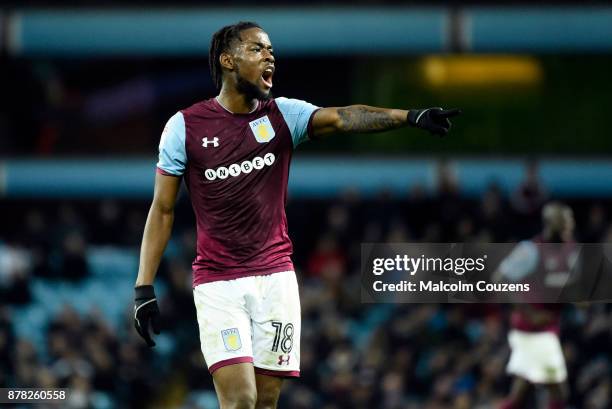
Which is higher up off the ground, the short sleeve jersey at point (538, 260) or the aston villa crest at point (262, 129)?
the aston villa crest at point (262, 129)

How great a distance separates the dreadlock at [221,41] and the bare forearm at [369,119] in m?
0.70

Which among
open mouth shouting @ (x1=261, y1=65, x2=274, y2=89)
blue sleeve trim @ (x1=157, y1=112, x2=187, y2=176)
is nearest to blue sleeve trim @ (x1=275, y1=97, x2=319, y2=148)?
open mouth shouting @ (x1=261, y1=65, x2=274, y2=89)

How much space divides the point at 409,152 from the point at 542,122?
81.4 inches

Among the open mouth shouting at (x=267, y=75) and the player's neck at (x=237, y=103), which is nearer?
the open mouth shouting at (x=267, y=75)

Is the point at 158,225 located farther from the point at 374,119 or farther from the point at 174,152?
the point at 374,119

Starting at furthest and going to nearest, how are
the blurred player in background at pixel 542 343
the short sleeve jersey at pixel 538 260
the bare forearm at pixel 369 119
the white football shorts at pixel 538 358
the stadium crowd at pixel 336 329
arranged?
1. the stadium crowd at pixel 336 329
2. the white football shorts at pixel 538 358
3. the blurred player in background at pixel 542 343
4. the short sleeve jersey at pixel 538 260
5. the bare forearm at pixel 369 119

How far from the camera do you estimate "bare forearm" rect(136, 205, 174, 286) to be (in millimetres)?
6496

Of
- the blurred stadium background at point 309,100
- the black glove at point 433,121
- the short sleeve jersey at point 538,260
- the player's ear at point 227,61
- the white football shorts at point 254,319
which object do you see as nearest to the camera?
the black glove at point 433,121

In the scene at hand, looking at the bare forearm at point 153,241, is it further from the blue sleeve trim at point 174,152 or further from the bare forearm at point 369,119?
the bare forearm at point 369,119

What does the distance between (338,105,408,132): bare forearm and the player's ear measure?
→ 25.3 inches

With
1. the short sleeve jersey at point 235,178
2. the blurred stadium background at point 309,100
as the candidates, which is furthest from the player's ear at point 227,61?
the blurred stadium background at point 309,100

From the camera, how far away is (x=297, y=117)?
21.5ft

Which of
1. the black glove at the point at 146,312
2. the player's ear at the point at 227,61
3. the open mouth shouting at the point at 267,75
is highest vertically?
the player's ear at the point at 227,61

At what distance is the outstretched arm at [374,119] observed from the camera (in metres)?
6.08
